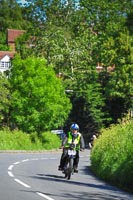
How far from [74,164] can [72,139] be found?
0.85 metres

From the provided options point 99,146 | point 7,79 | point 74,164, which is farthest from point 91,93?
point 74,164

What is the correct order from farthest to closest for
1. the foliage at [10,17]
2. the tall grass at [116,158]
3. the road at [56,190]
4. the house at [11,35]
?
the foliage at [10,17], the house at [11,35], the tall grass at [116,158], the road at [56,190]

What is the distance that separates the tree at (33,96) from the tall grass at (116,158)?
90.4ft

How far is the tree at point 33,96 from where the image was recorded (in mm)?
51344

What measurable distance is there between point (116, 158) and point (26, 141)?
Answer: 30.8 meters

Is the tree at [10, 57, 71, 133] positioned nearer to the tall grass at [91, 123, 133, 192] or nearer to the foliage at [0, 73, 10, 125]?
the foliage at [0, 73, 10, 125]

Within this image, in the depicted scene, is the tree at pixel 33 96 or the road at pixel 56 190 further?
the tree at pixel 33 96

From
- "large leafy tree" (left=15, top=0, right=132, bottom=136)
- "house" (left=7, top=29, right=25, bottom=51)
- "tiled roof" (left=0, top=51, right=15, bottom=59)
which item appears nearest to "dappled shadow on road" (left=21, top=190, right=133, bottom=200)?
"large leafy tree" (left=15, top=0, right=132, bottom=136)

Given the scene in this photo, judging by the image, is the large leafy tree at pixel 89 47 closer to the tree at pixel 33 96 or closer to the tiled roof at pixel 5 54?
the tree at pixel 33 96

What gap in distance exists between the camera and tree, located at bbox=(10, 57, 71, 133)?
51344 mm

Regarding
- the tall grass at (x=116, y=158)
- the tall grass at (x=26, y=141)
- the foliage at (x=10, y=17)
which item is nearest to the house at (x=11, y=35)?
the foliage at (x=10, y=17)

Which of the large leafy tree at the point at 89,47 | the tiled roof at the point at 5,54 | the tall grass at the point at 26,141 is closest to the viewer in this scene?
the tall grass at the point at 26,141

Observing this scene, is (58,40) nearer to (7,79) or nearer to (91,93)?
(91,93)

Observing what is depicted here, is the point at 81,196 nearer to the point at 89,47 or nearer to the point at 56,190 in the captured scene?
the point at 56,190
